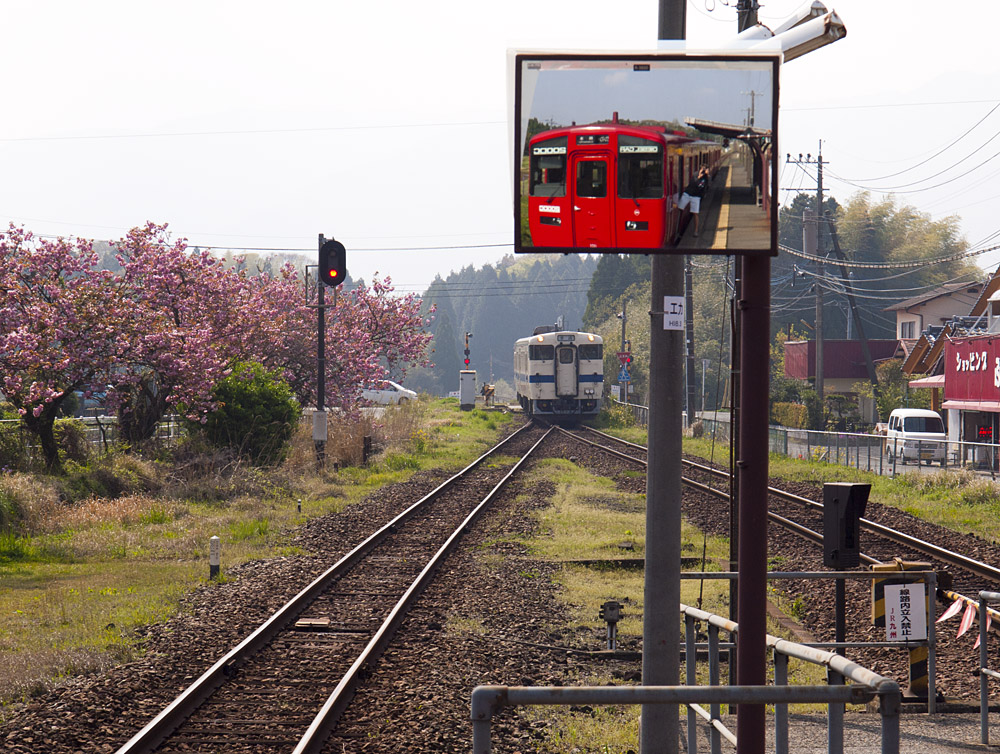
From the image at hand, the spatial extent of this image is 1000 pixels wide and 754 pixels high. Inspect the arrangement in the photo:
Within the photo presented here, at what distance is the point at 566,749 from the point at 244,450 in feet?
60.3

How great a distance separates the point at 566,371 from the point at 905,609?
37.4 m

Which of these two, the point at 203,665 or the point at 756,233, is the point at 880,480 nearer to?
the point at 203,665

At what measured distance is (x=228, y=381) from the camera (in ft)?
79.8

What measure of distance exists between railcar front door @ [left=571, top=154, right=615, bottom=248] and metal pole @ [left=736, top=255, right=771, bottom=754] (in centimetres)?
79

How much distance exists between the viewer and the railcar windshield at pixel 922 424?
3909 cm

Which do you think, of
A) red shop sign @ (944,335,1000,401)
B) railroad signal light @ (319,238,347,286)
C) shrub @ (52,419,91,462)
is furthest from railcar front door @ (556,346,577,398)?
shrub @ (52,419,91,462)

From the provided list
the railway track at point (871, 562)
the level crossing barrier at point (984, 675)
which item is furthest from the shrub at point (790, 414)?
the level crossing barrier at point (984, 675)

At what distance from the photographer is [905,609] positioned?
848 centimetres

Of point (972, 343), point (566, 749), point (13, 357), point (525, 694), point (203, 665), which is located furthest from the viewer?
point (972, 343)

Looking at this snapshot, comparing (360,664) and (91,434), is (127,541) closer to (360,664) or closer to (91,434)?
(360,664)

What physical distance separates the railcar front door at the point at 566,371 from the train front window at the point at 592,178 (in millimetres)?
40106

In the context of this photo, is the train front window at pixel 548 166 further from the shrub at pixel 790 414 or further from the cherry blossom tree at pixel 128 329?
the shrub at pixel 790 414

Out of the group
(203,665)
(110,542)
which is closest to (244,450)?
(110,542)

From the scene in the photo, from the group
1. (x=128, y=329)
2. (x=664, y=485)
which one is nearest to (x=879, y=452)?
(x=128, y=329)
